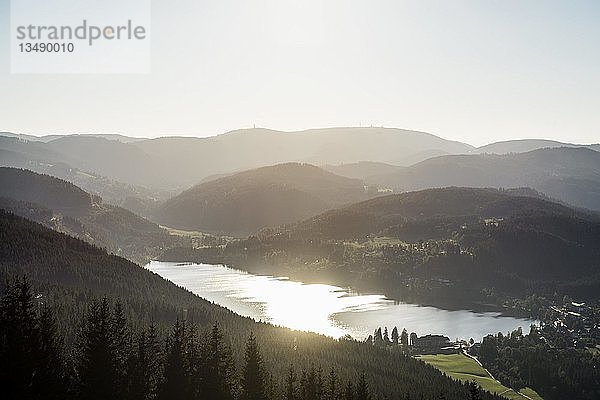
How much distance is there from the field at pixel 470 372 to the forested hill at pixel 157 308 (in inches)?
399

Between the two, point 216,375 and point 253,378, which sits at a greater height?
point 216,375

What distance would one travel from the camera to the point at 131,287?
125812mm

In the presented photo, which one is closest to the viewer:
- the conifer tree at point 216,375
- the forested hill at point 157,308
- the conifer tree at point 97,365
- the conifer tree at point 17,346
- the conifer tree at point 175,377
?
the conifer tree at point 17,346

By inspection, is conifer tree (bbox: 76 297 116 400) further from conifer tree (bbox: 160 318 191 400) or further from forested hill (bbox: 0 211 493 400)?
forested hill (bbox: 0 211 493 400)

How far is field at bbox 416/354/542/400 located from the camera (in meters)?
114

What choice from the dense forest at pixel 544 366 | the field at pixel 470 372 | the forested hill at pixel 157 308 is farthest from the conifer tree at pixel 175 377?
the dense forest at pixel 544 366

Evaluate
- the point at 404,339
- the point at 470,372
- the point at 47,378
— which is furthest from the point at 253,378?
the point at 404,339

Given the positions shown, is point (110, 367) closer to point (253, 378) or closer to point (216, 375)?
point (216, 375)

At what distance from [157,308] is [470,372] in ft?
213

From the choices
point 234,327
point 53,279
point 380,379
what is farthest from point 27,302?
point 53,279

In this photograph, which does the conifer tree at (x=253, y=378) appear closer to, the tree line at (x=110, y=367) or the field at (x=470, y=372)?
the tree line at (x=110, y=367)

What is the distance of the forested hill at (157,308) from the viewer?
93375 millimetres

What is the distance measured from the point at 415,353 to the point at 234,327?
5012 centimetres

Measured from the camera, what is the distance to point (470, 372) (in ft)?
413
